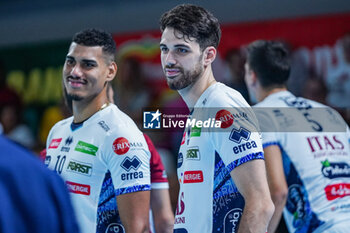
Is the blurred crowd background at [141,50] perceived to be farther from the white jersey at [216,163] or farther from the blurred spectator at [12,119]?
the white jersey at [216,163]

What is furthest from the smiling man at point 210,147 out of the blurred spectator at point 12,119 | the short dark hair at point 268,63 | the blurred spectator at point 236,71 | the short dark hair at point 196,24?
the blurred spectator at point 12,119

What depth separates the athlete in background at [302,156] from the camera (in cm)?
379

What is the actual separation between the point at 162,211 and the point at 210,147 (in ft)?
3.10

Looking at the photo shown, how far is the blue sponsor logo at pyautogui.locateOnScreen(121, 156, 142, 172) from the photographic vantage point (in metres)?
3.34

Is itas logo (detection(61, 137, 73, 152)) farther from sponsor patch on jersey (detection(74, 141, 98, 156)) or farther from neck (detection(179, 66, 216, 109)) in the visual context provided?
neck (detection(179, 66, 216, 109))

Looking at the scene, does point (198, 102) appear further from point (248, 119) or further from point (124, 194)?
point (124, 194)

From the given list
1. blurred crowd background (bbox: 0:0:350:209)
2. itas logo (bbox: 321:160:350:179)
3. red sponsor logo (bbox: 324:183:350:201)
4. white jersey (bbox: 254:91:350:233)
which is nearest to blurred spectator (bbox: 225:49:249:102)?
blurred crowd background (bbox: 0:0:350:209)

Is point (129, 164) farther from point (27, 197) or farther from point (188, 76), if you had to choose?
point (27, 197)

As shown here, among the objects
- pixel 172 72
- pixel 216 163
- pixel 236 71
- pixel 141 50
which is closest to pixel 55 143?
pixel 172 72

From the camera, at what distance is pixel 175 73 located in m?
3.15

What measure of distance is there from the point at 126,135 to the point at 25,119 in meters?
4.80

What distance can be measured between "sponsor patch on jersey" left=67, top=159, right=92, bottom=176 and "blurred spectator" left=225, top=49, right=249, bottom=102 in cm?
125

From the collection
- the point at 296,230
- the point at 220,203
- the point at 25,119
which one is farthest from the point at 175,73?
the point at 25,119

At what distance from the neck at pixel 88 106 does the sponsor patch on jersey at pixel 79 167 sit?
0.34m
